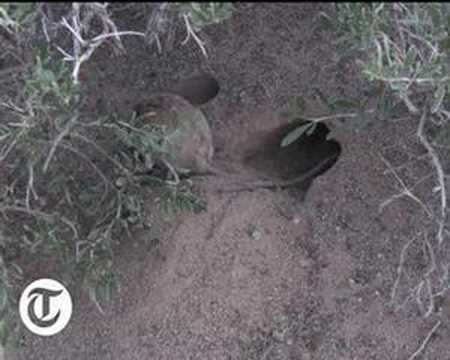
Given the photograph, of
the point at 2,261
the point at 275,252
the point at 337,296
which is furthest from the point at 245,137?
the point at 2,261

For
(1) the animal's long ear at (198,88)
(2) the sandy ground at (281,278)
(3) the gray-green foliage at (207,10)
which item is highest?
(3) the gray-green foliage at (207,10)

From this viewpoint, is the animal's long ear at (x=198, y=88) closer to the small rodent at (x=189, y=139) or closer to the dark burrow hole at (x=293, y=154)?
the small rodent at (x=189, y=139)

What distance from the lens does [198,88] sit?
3.21 meters

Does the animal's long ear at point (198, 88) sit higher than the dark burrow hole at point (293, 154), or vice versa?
the animal's long ear at point (198, 88)

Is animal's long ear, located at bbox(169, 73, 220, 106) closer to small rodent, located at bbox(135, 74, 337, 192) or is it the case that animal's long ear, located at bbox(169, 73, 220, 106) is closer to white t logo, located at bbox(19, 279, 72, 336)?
small rodent, located at bbox(135, 74, 337, 192)

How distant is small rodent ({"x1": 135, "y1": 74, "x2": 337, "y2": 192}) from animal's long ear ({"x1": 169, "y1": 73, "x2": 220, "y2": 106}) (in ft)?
0.44

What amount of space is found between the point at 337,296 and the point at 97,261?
2.59 ft

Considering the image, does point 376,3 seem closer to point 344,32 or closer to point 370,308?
point 344,32

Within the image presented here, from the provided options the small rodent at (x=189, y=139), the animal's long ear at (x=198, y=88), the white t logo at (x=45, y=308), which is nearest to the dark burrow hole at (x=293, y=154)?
the small rodent at (x=189, y=139)

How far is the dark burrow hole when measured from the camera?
3.06 metres

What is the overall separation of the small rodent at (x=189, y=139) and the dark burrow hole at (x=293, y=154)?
32mm

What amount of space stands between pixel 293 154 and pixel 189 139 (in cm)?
50

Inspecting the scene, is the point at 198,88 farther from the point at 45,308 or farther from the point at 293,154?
the point at 45,308

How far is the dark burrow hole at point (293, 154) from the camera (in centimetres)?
306
